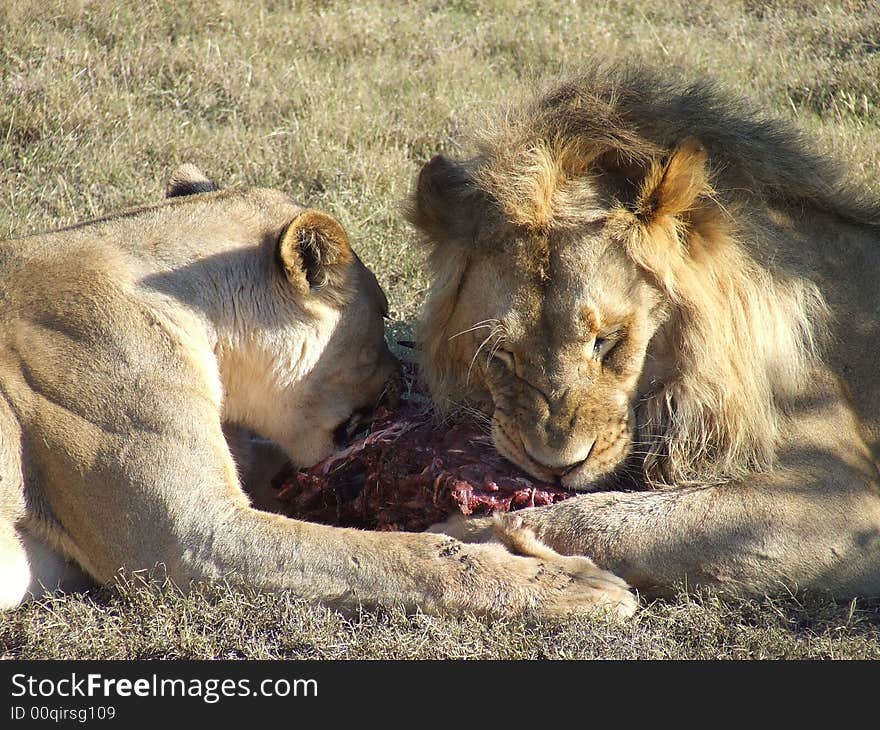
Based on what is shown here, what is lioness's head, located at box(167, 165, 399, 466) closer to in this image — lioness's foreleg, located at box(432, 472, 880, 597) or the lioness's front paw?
lioness's foreleg, located at box(432, 472, 880, 597)

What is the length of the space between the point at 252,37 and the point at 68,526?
6091mm

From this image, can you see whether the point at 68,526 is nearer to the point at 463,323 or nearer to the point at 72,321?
the point at 72,321

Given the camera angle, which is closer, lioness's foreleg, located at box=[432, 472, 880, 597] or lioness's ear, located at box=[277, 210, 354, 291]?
lioness's foreleg, located at box=[432, 472, 880, 597]

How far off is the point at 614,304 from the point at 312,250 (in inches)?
39.8

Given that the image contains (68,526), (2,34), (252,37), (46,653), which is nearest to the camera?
→ (46,653)

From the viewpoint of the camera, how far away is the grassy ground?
6.82 metres

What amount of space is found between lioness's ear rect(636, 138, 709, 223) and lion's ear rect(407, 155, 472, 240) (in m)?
0.61

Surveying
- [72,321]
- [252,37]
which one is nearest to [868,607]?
[72,321]

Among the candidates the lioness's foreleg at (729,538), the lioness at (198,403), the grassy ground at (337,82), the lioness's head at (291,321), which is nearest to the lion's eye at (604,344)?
the lioness's foreleg at (729,538)

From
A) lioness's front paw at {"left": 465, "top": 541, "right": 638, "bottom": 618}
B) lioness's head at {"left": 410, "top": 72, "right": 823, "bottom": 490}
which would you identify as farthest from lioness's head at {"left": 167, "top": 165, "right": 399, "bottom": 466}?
lioness's front paw at {"left": 465, "top": 541, "right": 638, "bottom": 618}

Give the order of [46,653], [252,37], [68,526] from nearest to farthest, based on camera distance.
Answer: [46,653] < [68,526] < [252,37]

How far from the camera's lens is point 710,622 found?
340 cm

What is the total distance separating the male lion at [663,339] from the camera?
137 inches

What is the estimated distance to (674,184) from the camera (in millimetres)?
3463
